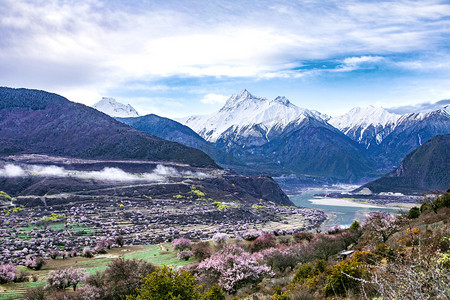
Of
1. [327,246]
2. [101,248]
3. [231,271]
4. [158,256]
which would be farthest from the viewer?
[101,248]

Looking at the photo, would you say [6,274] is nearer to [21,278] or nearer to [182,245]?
[21,278]

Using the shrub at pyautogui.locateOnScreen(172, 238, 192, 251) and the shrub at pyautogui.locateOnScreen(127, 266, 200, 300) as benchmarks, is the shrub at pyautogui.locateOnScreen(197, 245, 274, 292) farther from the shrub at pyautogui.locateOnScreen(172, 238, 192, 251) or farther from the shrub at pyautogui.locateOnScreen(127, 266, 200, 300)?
the shrub at pyautogui.locateOnScreen(172, 238, 192, 251)

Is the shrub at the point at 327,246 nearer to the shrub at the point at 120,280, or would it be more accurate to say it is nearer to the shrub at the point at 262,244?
the shrub at the point at 262,244

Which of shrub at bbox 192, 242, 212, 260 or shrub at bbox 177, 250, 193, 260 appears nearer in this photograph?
shrub at bbox 192, 242, 212, 260

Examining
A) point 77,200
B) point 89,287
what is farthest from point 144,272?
point 77,200

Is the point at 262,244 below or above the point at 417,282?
below

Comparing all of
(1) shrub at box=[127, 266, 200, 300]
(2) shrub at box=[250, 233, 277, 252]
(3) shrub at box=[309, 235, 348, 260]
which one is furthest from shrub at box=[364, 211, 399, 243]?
(1) shrub at box=[127, 266, 200, 300]

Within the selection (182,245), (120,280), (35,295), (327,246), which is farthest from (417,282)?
(182,245)
